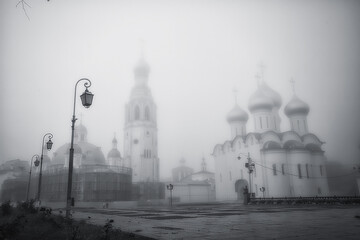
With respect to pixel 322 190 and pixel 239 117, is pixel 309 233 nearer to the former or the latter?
pixel 322 190

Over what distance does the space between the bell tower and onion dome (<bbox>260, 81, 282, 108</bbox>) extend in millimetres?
24227

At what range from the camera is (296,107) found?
44625 mm

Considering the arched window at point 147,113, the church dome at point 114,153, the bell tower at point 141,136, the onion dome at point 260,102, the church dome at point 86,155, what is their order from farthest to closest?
the church dome at point 114,153, the arched window at point 147,113, the church dome at point 86,155, the bell tower at point 141,136, the onion dome at point 260,102

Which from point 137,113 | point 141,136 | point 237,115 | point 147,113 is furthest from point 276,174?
point 137,113

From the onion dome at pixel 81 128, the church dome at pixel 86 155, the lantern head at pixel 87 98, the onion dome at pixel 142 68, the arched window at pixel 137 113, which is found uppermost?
the onion dome at pixel 142 68

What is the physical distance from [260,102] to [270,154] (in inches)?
354

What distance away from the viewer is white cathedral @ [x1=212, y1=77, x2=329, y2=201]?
1515 inches

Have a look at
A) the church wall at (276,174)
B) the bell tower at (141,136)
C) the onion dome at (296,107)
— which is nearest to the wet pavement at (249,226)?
the church wall at (276,174)

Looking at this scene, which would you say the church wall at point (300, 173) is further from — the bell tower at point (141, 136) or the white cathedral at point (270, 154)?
the bell tower at point (141, 136)

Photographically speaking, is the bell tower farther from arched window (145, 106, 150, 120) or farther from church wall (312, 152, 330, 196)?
church wall (312, 152, 330, 196)

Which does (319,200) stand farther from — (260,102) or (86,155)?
(86,155)

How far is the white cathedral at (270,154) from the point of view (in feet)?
126

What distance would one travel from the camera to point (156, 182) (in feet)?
190

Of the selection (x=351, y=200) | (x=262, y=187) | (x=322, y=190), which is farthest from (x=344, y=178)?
(x=351, y=200)
